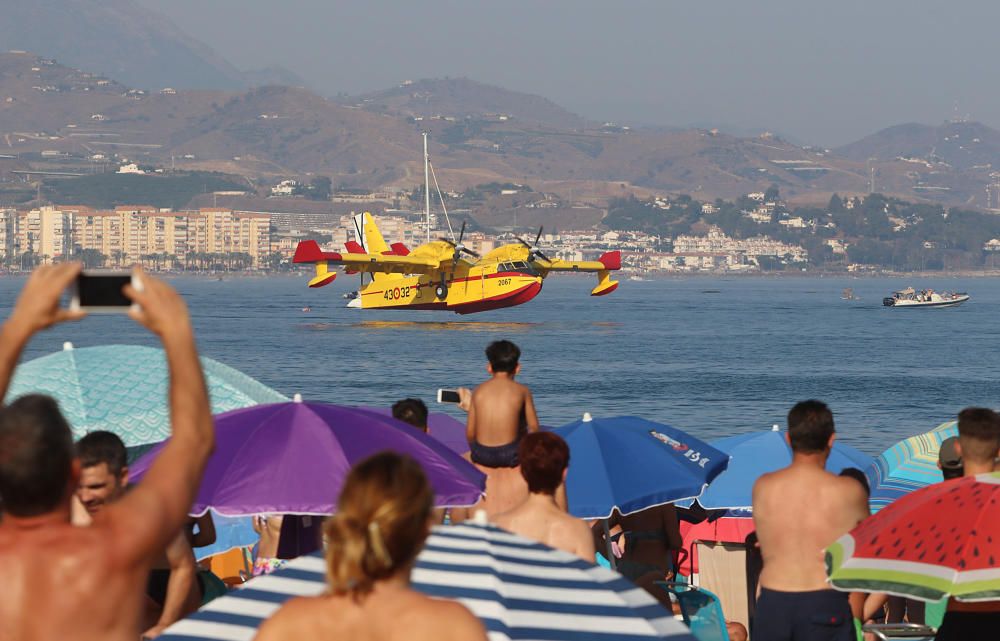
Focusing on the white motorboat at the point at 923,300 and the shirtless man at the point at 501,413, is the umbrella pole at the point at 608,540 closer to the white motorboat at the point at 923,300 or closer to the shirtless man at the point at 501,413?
the shirtless man at the point at 501,413

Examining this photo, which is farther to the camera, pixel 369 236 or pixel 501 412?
pixel 369 236

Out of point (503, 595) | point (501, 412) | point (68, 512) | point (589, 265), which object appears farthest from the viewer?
point (589, 265)

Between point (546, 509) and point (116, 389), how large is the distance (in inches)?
169

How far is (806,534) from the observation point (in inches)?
249

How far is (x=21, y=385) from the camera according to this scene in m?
A: 8.98

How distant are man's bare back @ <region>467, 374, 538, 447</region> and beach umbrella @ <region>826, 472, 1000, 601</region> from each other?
3452 mm

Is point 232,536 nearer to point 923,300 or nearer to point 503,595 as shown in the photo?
point 503,595

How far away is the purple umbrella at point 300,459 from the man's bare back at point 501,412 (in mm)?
971

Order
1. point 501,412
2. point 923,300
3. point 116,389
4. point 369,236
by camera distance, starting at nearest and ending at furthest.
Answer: point 501,412 → point 116,389 → point 369,236 → point 923,300

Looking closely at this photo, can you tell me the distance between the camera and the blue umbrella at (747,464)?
34.9ft

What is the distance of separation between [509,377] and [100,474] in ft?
11.3

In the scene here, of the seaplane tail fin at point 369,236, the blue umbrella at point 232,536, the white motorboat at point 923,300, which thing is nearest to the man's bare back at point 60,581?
the blue umbrella at point 232,536

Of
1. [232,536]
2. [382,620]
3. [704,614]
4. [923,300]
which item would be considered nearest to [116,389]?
[232,536]

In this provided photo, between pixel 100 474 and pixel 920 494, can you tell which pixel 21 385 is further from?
pixel 920 494
